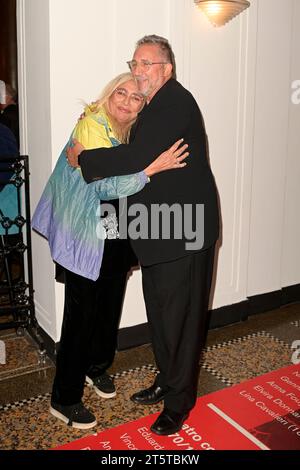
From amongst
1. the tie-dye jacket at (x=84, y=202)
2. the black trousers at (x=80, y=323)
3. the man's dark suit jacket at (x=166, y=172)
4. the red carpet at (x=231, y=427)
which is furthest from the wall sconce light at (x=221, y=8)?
the red carpet at (x=231, y=427)

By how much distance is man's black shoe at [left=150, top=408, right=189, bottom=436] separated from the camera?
2.38m

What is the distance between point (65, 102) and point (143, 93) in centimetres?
71

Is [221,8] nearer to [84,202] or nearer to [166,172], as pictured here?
[166,172]

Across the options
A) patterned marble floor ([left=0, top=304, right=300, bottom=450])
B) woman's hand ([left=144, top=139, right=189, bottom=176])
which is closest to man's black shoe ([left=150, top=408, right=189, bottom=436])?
patterned marble floor ([left=0, top=304, right=300, bottom=450])

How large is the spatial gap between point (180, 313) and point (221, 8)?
1.76 metres

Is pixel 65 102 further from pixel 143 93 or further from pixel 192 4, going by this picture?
pixel 192 4

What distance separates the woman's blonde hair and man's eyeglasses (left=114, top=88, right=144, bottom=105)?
0.8 inches

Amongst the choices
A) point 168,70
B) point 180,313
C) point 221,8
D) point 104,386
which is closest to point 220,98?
point 221,8

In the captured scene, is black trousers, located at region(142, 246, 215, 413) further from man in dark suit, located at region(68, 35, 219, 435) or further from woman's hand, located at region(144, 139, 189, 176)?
woman's hand, located at region(144, 139, 189, 176)

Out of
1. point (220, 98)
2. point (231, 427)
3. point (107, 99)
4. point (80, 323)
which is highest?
point (220, 98)

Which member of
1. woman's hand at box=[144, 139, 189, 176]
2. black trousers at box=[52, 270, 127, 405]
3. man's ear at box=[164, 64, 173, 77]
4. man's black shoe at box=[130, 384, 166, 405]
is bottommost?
man's black shoe at box=[130, 384, 166, 405]

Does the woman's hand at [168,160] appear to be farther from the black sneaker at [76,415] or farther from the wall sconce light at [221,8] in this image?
the wall sconce light at [221,8]

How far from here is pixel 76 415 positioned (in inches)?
97.3

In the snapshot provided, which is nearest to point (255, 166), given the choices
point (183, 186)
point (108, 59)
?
point (108, 59)
